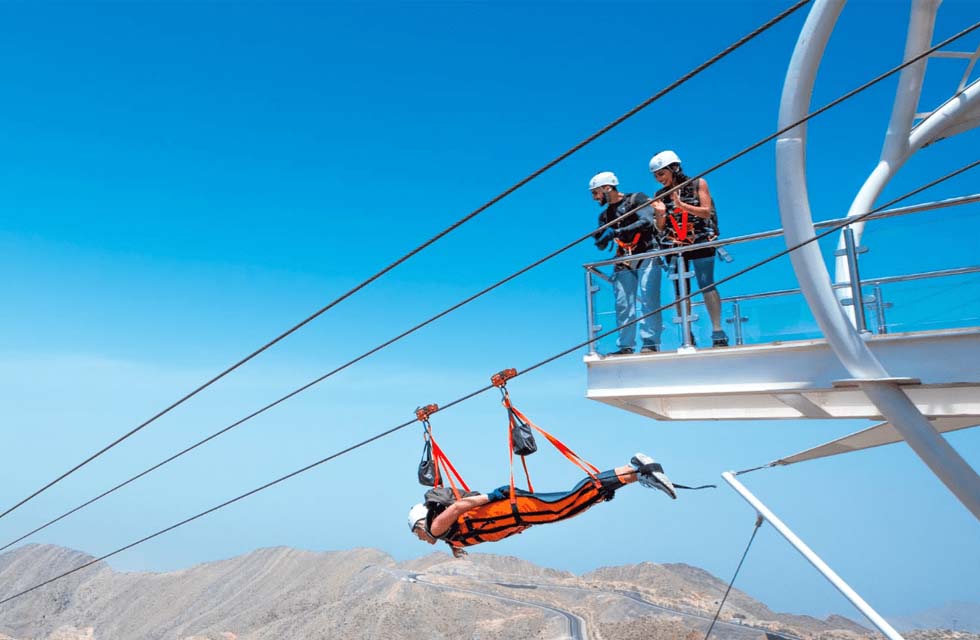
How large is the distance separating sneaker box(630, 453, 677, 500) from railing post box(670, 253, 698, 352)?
10.6ft

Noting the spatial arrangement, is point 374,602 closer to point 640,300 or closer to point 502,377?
point 640,300

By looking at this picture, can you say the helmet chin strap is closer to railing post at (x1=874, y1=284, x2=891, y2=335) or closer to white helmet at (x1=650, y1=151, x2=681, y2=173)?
white helmet at (x1=650, y1=151, x2=681, y2=173)

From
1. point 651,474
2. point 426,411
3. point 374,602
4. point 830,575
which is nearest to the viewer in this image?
point 651,474

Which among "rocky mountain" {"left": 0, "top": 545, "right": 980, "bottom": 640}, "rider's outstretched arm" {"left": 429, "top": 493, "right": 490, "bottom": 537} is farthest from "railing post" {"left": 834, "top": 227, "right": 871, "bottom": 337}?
"rocky mountain" {"left": 0, "top": 545, "right": 980, "bottom": 640}

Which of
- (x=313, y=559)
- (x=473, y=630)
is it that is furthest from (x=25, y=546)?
(x=473, y=630)

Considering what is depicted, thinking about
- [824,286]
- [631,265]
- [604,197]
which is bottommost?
[824,286]

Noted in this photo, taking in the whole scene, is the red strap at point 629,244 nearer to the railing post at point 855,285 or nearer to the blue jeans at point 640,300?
the blue jeans at point 640,300

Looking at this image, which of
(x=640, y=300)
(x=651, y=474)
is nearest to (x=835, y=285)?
(x=640, y=300)

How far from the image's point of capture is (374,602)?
4703 cm

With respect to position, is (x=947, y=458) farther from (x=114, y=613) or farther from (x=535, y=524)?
(x=114, y=613)

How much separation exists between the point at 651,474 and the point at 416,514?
8.09 feet

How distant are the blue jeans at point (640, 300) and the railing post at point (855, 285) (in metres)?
1.97

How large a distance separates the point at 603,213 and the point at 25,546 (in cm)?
7373

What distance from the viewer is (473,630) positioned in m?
41.7
